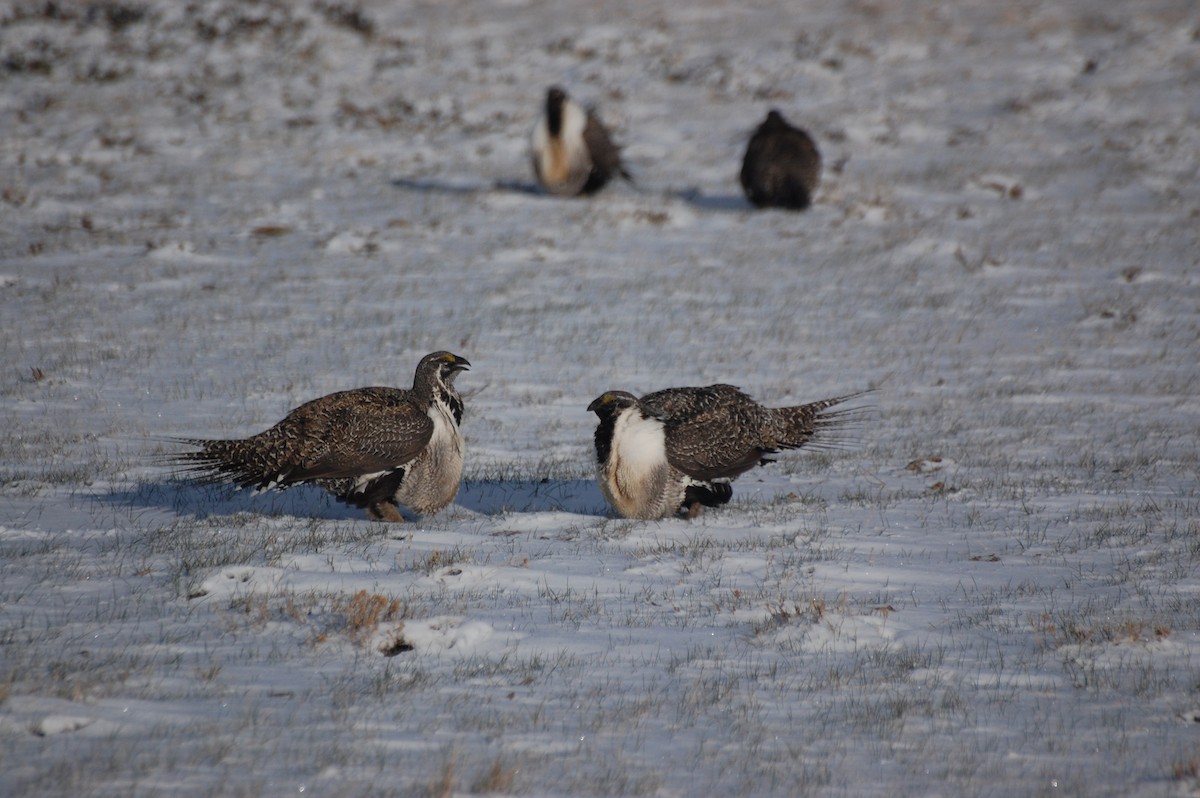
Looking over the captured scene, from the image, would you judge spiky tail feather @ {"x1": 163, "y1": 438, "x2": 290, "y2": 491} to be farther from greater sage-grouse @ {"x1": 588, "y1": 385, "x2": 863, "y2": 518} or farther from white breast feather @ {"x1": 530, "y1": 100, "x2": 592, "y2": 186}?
white breast feather @ {"x1": 530, "y1": 100, "x2": 592, "y2": 186}

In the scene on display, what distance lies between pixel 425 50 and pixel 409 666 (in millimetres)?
24206

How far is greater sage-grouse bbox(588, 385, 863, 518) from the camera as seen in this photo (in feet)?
22.8

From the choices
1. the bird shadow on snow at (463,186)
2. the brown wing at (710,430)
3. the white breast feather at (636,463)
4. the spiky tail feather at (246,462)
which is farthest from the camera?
the bird shadow on snow at (463,186)

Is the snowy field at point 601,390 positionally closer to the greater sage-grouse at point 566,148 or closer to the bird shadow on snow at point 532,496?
the bird shadow on snow at point 532,496

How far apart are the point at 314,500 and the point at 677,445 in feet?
7.85

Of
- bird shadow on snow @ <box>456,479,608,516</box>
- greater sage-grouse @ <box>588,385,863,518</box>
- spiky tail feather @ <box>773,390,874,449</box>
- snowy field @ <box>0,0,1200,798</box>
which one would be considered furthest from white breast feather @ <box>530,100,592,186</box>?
greater sage-grouse @ <box>588,385,863,518</box>

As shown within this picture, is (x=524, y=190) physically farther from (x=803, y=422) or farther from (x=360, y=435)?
(x=360, y=435)

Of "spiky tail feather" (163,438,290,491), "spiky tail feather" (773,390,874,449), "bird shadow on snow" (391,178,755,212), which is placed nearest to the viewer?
"spiky tail feather" (163,438,290,491)

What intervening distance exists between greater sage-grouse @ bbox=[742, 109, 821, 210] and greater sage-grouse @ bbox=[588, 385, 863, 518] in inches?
384

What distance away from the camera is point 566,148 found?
17.5m

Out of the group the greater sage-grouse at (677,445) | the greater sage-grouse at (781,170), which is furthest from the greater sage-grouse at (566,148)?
the greater sage-grouse at (677,445)

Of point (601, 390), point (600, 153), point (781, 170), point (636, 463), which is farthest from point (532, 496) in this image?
point (600, 153)

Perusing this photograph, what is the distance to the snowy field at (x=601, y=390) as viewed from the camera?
164 inches

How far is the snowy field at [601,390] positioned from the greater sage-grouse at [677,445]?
0.23 meters
